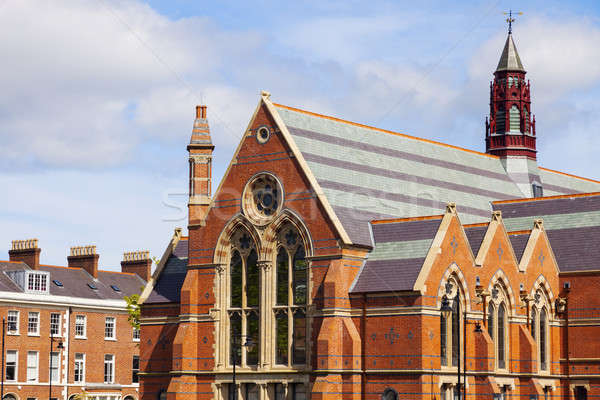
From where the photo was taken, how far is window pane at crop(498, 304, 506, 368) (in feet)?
218

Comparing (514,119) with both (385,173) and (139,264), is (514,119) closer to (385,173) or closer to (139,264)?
(385,173)

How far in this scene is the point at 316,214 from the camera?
64.0 meters

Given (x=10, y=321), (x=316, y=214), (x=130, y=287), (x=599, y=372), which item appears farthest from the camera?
(x=130, y=287)

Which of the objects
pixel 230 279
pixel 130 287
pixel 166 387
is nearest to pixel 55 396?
pixel 130 287

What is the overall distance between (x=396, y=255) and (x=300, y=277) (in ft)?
18.1

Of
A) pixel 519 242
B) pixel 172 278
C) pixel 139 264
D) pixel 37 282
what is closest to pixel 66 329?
pixel 37 282

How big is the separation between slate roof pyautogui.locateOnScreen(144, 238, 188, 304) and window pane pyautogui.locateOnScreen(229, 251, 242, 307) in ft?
16.5

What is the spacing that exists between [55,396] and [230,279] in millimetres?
33939

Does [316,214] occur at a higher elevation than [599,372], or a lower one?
higher

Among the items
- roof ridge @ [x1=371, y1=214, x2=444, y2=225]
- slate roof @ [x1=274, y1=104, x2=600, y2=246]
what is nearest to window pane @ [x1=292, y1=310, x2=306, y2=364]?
slate roof @ [x1=274, y1=104, x2=600, y2=246]

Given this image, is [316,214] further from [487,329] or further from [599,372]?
[599,372]

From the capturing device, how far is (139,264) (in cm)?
11106

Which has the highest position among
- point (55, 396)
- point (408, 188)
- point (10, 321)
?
point (408, 188)

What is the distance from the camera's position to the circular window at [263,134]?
220 ft
